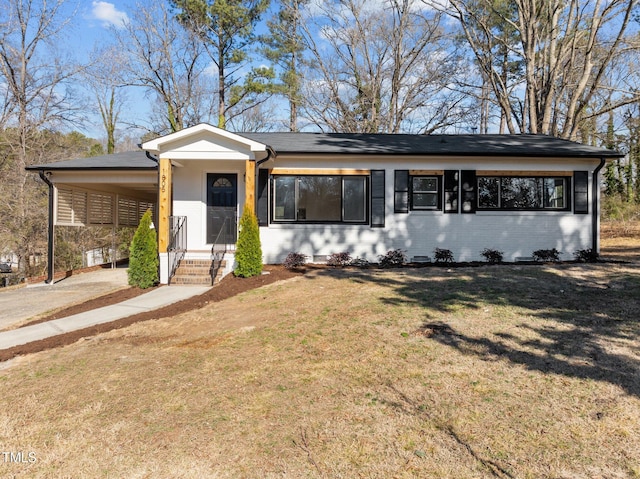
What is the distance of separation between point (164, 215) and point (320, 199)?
410 cm

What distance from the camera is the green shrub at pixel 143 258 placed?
884 cm

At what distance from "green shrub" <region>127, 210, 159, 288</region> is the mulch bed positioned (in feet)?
0.80

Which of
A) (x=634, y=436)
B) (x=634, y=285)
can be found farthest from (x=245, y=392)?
(x=634, y=285)

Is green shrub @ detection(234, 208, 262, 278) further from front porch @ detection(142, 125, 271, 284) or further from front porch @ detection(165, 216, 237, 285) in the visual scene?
front porch @ detection(165, 216, 237, 285)

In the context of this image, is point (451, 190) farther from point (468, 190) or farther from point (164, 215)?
point (164, 215)

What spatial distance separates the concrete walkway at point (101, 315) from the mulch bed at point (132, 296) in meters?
0.22

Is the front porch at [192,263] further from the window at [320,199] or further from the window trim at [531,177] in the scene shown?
the window trim at [531,177]

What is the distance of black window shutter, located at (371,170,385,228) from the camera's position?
10891mm

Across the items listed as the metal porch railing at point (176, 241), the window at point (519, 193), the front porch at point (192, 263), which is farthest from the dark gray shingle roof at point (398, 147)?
the front porch at point (192, 263)

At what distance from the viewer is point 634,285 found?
6.55 metres

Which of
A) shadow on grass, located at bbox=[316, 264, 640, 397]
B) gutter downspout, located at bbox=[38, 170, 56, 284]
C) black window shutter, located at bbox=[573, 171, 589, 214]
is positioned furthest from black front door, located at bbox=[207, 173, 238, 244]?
black window shutter, located at bbox=[573, 171, 589, 214]

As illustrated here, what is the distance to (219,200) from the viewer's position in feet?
37.6

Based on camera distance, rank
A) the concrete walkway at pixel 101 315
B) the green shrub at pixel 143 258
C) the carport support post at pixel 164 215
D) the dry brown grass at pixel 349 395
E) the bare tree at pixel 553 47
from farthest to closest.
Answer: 1. the bare tree at pixel 553 47
2. the carport support post at pixel 164 215
3. the green shrub at pixel 143 258
4. the concrete walkway at pixel 101 315
5. the dry brown grass at pixel 349 395

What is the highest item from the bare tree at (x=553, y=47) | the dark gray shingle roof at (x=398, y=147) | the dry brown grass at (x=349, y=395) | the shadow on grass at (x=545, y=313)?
the bare tree at (x=553, y=47)
